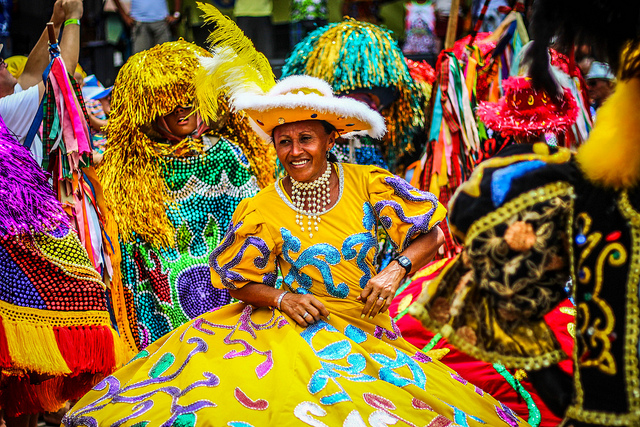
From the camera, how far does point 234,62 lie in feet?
11.2

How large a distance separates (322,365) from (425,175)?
2486 millimetres

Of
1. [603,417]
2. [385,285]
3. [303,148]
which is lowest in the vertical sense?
[385,285]

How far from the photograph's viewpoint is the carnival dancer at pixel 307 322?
2330 mm

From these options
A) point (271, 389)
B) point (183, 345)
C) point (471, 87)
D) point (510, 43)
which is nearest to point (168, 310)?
point (183, 345)

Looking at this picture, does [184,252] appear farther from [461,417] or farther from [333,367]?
[461,417]

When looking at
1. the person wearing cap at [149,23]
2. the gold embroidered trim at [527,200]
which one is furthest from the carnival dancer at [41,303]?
the person wearing cap at [149,23]

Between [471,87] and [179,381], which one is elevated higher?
[471,87]

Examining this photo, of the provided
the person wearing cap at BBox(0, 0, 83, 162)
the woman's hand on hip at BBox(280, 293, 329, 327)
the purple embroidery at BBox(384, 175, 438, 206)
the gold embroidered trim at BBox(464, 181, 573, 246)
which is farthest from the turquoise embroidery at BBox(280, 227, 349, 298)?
the person wearing cap at BBox(0, 0, 83, 162)

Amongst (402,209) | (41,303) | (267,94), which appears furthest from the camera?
(267,94)


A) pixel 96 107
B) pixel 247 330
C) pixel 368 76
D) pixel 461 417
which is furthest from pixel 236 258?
pixel 96 107

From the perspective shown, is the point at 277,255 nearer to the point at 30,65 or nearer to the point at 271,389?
the point at 271,389

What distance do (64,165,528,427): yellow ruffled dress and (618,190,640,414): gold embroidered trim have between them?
0.98 meters

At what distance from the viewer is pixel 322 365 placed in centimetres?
242

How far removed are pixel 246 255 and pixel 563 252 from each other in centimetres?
148
